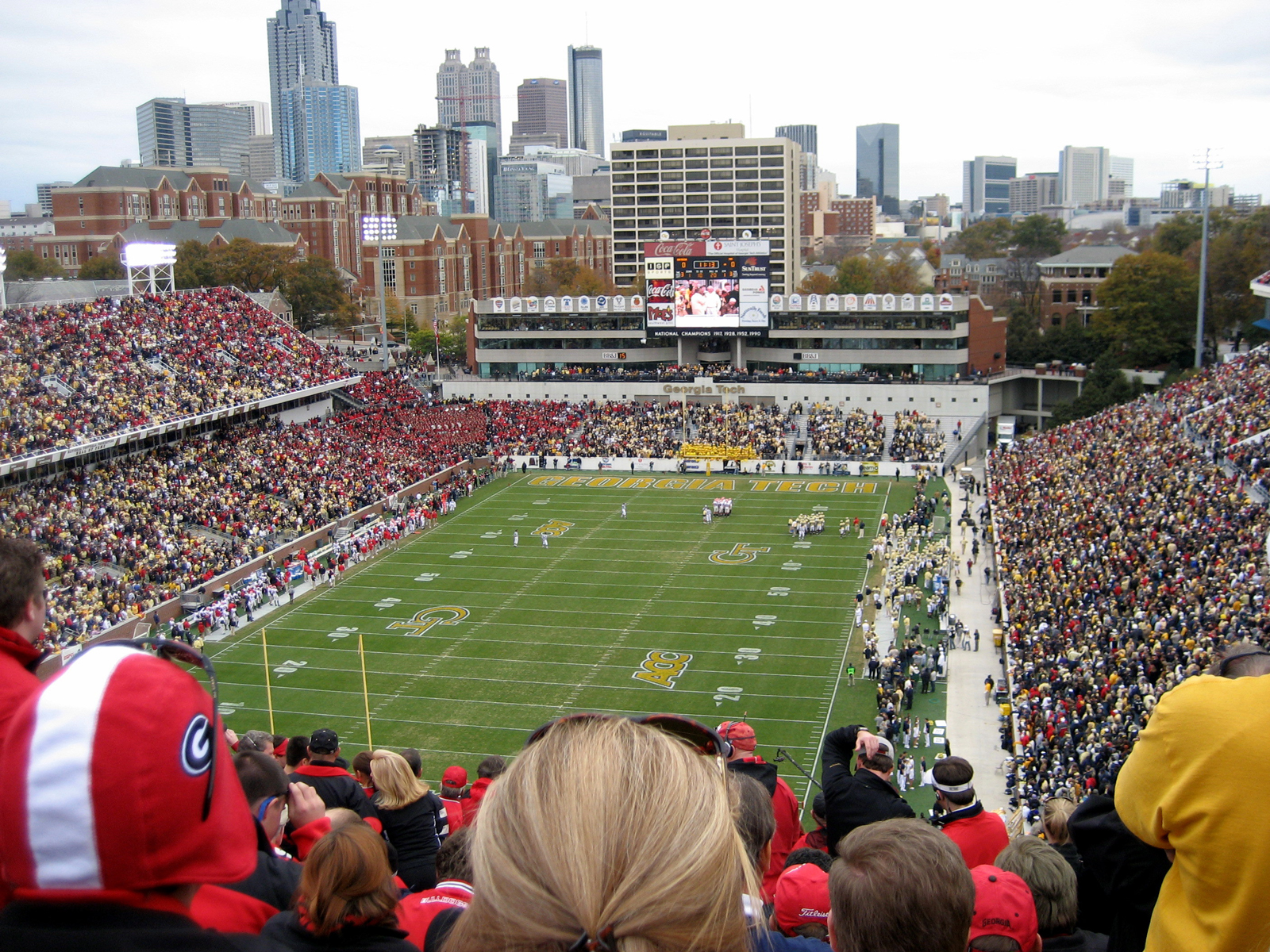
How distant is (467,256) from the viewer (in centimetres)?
10662

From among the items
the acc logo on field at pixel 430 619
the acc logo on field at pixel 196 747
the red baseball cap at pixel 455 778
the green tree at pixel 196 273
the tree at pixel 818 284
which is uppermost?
the green tree at pixel 196 273

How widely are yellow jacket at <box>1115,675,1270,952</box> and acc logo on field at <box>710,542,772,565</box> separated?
33.5m

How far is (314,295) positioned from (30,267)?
878 inches

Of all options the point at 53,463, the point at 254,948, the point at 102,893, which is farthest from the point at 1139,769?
the point at 53,463

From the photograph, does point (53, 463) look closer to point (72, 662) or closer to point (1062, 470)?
point (1062, 470)

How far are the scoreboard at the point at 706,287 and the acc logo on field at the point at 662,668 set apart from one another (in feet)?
103

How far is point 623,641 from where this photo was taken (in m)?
29.1

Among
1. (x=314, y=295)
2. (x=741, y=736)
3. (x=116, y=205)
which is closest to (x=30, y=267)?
(x=116, y=205)

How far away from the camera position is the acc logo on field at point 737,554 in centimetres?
3594

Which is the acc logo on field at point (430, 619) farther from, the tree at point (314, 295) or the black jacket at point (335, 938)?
the tree at point (314, 295)

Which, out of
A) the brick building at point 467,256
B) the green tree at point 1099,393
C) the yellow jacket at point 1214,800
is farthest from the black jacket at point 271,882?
the brick building at point 467,256

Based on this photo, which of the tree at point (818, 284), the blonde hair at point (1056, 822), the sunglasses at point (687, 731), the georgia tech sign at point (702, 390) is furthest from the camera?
the tree at point (818, 284)

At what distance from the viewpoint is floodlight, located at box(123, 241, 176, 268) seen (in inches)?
1991

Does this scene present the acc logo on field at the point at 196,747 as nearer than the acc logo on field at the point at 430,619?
Yes
